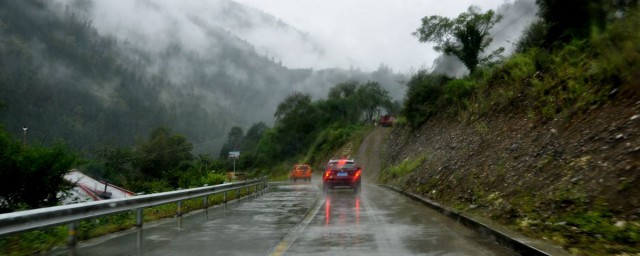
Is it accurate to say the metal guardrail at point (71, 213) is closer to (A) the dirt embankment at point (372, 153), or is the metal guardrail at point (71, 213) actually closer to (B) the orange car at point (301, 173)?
(B) the orange car at point (301, 173)

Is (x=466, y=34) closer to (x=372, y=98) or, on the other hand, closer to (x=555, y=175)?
(x=555, y=175)

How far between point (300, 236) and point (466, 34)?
2973 cm

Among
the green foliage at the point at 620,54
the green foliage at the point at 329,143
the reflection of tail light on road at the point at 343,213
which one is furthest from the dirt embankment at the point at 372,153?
the green foliage at the point at 620,54

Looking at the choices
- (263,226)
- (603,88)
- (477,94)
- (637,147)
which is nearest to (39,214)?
(263,226)

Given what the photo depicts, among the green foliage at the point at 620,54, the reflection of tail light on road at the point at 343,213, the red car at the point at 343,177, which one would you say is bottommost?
the reflection of tail light on road at the point at 343,213

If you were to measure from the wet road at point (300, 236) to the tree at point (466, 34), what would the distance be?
24.2 meters

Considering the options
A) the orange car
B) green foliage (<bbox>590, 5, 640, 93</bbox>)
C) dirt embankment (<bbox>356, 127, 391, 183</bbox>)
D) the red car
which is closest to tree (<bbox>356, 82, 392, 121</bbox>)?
dirt embankment (<bbox>356, 127, 391, 183</bbox>)

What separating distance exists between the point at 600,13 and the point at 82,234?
17131 mm

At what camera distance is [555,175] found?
11062mm

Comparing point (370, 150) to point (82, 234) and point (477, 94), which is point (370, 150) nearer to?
point (477, 94)

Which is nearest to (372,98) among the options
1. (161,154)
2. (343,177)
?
(161,154)

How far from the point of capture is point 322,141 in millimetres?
92688

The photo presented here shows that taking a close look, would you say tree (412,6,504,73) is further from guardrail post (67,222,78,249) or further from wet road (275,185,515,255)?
guardrail post (67,222,78,249)

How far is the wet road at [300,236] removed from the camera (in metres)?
8.19
